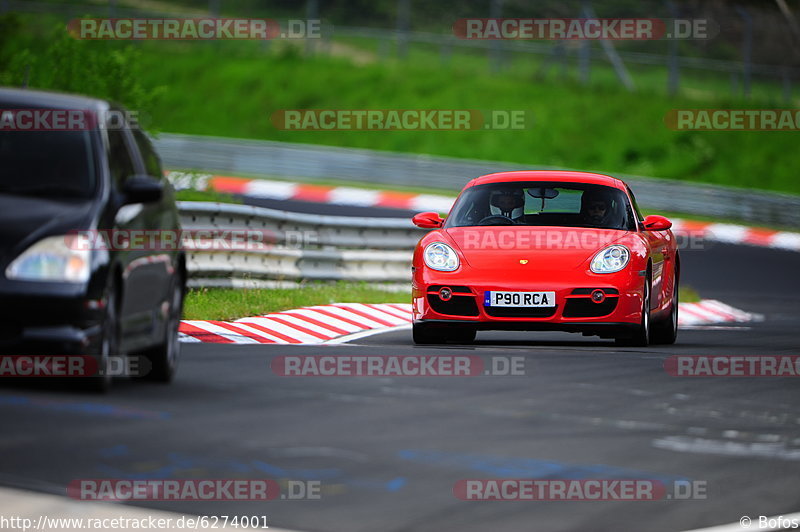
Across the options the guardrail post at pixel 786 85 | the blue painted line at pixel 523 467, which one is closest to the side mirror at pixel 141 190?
the blue painted line at pixel 523 467

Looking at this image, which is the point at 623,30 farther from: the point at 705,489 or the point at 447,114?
the point at 705,489

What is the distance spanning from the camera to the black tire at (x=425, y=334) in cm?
1322

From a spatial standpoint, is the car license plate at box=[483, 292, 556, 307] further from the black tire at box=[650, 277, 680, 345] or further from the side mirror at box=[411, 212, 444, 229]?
the black tire at box=[650, 277, 680, 345]

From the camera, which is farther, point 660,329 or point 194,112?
point 194,112

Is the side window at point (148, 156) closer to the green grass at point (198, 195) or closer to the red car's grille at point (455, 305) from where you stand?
the red car's grille at point (455, 305)

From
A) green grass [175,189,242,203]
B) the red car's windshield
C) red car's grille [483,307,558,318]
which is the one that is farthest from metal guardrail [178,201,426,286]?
red car's grille [483,307,558,318]

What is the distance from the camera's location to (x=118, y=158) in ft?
30.0

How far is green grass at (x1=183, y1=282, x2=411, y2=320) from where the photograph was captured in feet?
49.4

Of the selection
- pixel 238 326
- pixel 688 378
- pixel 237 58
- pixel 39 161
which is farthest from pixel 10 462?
pixel 237 58

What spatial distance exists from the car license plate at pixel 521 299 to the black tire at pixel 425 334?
2.20ft

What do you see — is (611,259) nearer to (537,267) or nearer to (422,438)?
(537,267)

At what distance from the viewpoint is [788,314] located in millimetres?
21234

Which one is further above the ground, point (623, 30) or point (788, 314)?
point (623, 30)

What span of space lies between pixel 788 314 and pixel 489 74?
78.2ft
